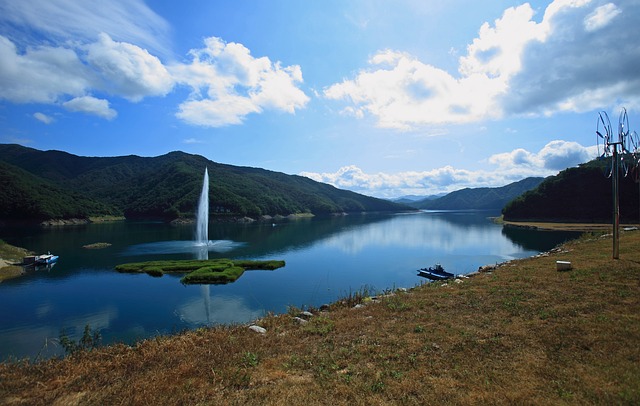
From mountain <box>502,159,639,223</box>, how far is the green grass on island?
Result: 12405 centimetres

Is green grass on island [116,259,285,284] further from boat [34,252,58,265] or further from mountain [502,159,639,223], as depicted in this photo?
mountain [502,159,639,223]

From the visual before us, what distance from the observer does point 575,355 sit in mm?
8508

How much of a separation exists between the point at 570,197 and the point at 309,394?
163457mm

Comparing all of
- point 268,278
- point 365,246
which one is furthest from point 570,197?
point 268,278

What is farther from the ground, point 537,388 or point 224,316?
point 537,388

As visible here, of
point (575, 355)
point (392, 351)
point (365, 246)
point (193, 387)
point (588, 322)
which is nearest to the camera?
point (193, 387)

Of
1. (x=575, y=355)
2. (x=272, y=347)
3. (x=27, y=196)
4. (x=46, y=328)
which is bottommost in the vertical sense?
(x=46, y=328)

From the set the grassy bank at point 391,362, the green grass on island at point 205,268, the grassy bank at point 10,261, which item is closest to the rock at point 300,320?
the grassy bank at point 391,362

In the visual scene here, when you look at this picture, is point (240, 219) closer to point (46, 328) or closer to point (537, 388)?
point (46, 328)

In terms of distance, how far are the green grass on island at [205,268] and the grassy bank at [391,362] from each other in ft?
100

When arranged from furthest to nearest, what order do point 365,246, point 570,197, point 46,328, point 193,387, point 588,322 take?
1. point 570,197
2. point 365,246
3. point 46,328
4. point 588,322
5. point 193,387

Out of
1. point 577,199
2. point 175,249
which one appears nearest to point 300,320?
point 175,249

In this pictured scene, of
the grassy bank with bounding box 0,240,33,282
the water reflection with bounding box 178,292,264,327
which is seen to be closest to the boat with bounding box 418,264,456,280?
the water reflection with bounding box 178,292,264,327

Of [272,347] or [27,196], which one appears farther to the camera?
[27,196]
